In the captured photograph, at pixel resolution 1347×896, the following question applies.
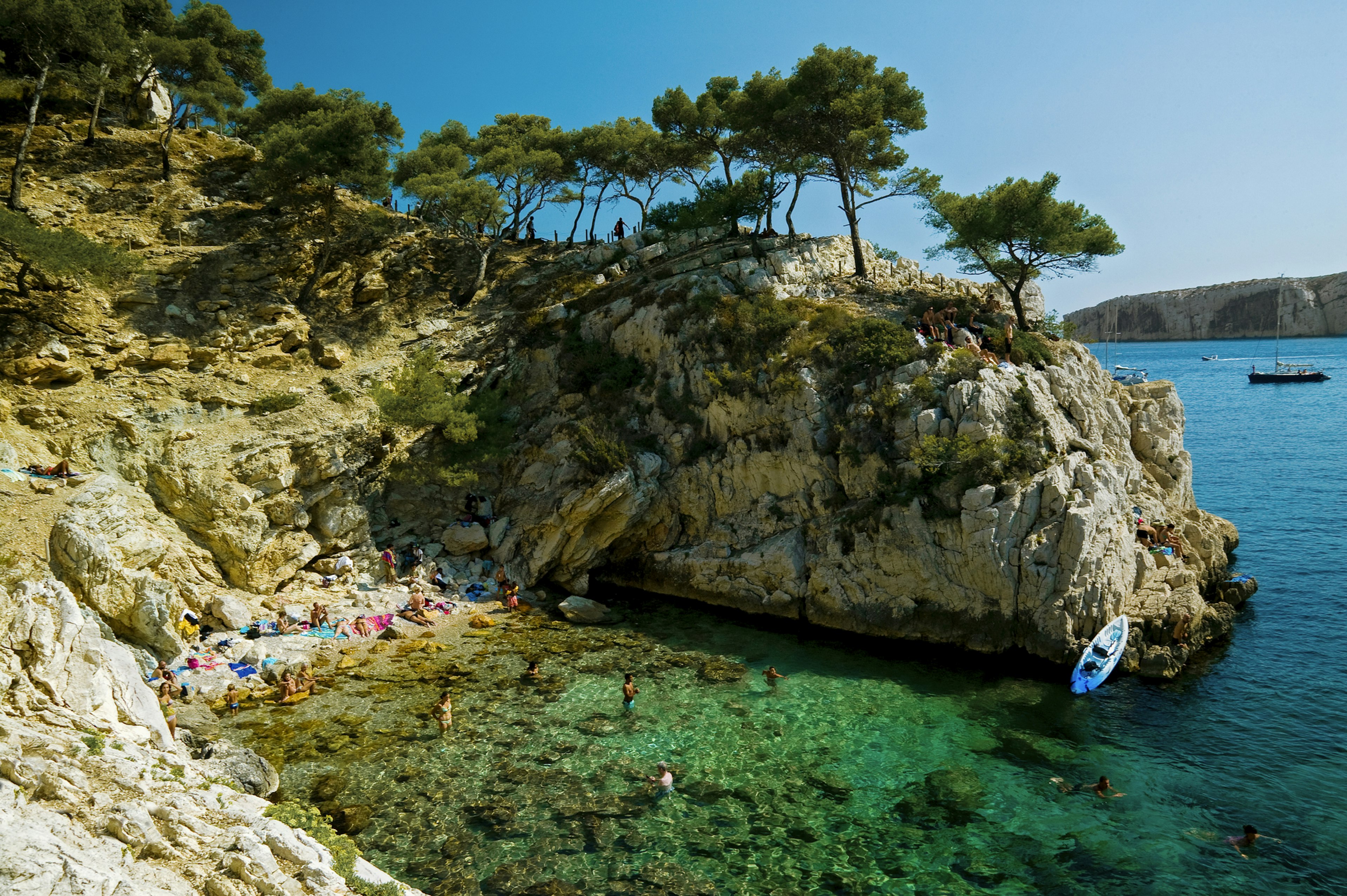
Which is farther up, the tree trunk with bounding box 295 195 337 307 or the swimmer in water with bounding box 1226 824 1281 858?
the tree trunk with bounding box 295 195 337 307

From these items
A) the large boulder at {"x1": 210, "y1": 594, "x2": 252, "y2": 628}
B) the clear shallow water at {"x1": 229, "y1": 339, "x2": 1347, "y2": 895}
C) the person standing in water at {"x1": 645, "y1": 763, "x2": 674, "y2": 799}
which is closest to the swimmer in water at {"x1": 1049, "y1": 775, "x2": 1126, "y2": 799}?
the clear shallow water at {"x1": 229, "y1": 339, "x2": 1347, "y2": 895}

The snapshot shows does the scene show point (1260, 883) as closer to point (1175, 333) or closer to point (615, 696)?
point (615, 696)

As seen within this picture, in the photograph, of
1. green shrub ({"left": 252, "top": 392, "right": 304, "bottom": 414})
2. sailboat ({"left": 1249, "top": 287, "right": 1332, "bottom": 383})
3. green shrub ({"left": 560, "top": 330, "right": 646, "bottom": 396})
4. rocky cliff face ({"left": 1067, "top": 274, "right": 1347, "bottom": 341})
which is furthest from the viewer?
rocky cliff face ({"left": 1067, "top": 274, "right": 1347, "bottom": 341})

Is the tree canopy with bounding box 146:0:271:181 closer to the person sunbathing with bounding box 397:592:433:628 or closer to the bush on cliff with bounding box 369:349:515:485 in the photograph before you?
the bush on cliff with bounding box 369:349:515:485

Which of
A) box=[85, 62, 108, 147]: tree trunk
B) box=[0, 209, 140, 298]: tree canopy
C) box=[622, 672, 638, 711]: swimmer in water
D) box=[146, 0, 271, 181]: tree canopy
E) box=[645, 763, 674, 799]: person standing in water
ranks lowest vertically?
box=[645, 763, 674, 799]: person standing in water

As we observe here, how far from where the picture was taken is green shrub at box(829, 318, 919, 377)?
2875 cm

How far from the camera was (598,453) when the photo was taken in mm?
30438

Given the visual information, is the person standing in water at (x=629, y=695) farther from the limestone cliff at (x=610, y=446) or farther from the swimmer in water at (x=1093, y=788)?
the swimmer in water at (x=1093, y=788)

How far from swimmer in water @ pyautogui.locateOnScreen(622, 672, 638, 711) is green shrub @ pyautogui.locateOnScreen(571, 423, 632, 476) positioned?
11.0 metres

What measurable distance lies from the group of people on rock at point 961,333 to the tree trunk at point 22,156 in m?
42.1

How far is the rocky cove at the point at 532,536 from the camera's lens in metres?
14.0

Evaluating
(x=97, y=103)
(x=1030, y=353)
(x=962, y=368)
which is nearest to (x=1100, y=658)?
(x=962, y=368)

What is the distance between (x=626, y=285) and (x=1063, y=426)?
77.8ft

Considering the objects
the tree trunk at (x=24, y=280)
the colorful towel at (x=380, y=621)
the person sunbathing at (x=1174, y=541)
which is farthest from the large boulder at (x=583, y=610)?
the tree trunk at (x=24, y=280)
